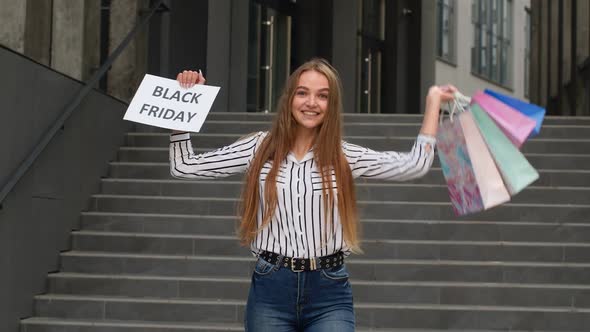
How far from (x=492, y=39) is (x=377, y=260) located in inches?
1324

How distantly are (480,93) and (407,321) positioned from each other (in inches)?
176

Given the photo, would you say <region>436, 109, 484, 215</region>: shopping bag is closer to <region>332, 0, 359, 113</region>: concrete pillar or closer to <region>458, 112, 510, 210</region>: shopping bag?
<region>458, 112, 510, 210</region>: shopping bag

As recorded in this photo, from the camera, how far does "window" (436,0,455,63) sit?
34.3 m

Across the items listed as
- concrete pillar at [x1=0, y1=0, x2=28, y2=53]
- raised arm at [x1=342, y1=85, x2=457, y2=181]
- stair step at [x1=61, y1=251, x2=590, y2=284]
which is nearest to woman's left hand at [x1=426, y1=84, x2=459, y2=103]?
raised arm at [x1=342, y1=85, x2=457, y2=181]

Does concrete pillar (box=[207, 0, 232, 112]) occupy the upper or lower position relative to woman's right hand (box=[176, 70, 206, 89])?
upper

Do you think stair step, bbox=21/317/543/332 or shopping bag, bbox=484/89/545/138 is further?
stair step, bbox=21/317/543/332

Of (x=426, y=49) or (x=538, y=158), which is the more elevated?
(x=426, y=49)

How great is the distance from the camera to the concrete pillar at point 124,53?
1188 cm

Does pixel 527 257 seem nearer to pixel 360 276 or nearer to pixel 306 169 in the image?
pixel 360 276

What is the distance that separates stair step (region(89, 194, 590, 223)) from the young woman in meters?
5.61

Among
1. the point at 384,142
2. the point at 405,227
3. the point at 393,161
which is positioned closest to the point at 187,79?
the point at 393,161

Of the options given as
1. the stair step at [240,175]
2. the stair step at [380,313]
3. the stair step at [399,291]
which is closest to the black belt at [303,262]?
the stair step at [380,313]

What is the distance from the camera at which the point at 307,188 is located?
3352mm

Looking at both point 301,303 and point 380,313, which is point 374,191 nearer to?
point 380,313
